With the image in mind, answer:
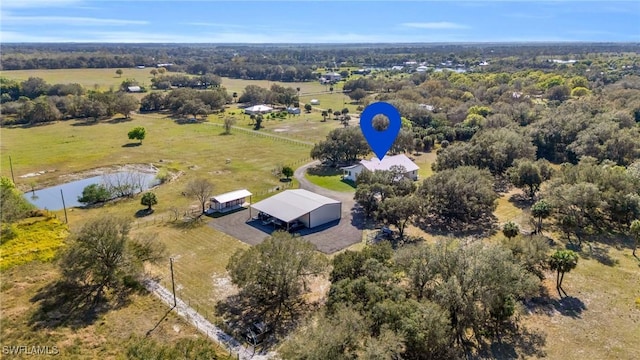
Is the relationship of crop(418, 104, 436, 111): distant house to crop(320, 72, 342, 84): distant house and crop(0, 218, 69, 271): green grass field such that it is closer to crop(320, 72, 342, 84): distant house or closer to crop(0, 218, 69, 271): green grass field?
crop(0, 218, 69, 271): green grass field

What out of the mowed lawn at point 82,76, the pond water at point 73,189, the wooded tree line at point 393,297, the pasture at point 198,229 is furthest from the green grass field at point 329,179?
the mowed lawn at point 82,76

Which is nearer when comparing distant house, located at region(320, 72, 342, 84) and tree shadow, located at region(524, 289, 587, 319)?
tree shadow, located at region(524, 289, 587, 319)

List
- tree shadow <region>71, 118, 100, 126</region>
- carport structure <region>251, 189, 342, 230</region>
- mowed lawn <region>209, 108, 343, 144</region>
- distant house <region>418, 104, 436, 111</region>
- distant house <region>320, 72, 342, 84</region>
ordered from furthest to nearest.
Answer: distant house <region>320, 72, 342, 84</region> → distant house <region>418, 104, 436, 111</region> → tree shadow <region>71, 118, 100, 126</region> → mowed lawn <region>209, 108, 343, 144</region> → carport structure <region>251, 189, 342, 230</region>

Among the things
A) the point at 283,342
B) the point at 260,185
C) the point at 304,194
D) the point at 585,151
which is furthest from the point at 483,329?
the point at 585,151

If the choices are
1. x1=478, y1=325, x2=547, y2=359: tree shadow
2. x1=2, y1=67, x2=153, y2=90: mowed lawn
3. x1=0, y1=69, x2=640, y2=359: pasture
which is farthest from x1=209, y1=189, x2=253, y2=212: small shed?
x1=2, y1=67, x2=153, y2=90: mowed lawn

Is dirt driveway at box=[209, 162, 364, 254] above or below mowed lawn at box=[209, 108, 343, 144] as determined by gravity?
above

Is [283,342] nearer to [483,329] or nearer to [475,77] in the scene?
[483,329]
